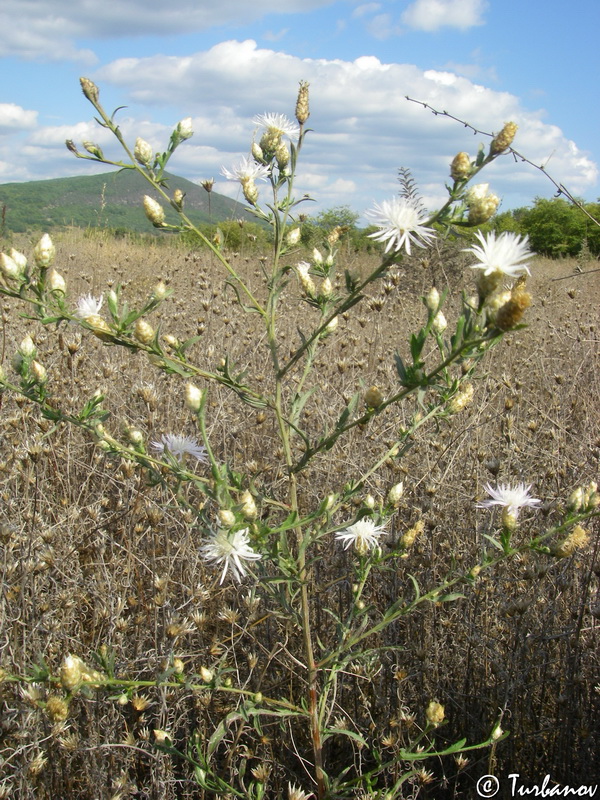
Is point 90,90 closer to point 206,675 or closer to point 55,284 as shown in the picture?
point 55,284

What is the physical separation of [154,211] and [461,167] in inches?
24.0

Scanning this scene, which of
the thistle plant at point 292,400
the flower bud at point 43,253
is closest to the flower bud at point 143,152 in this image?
the thistle plant at point 292,400

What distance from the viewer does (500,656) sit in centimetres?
190

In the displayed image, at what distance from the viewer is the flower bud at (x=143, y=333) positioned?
43.1 inches

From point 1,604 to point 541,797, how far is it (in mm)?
1569

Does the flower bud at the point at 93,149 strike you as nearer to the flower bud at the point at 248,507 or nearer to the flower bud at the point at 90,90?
the flower bud at the point at 90,90

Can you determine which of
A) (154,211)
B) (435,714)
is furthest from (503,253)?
(435,714)

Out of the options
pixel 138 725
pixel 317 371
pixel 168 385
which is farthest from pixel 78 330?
pixel 138 725

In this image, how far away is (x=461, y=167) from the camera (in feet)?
3.37

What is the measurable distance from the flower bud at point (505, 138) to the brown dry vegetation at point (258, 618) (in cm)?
50

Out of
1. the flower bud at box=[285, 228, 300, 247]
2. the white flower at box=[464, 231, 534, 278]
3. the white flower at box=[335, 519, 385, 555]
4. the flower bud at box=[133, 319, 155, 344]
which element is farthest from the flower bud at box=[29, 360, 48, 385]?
the white flower at box=[464, 231, 534, 278]

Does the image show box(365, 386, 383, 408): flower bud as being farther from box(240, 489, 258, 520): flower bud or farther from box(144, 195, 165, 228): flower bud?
box(144, 195, 165, 228): flower bud

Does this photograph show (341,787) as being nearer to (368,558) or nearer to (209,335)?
(368,558)

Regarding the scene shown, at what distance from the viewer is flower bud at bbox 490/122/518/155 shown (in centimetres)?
100
